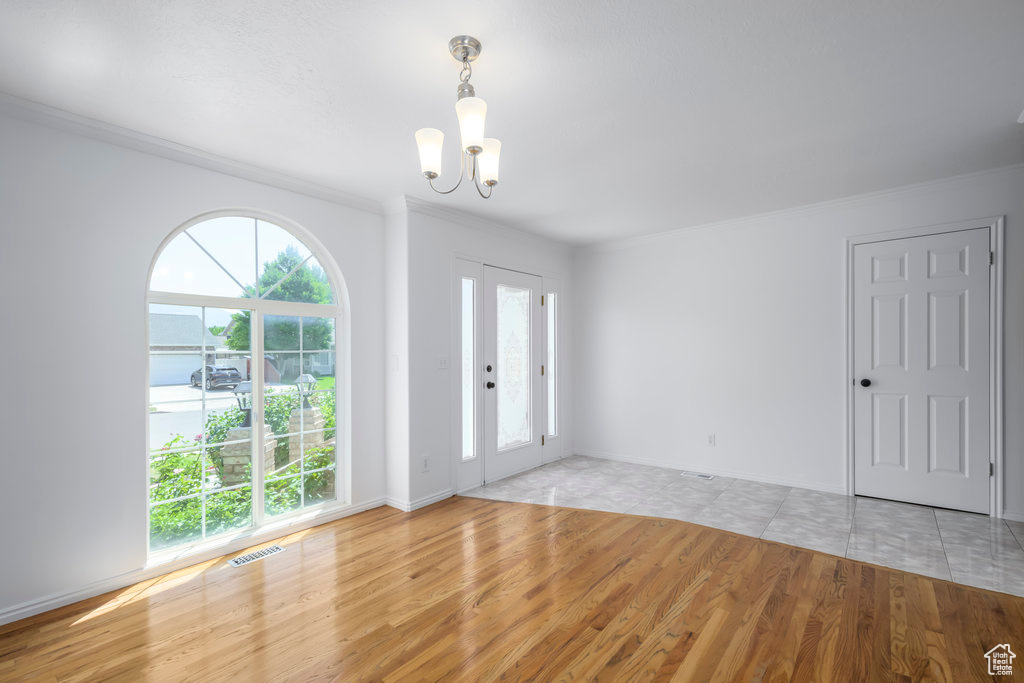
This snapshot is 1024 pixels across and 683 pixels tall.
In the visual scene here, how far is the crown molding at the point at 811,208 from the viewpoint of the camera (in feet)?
11.7

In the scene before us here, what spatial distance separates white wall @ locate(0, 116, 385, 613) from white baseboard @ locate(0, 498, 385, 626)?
Result: 0.11 feet

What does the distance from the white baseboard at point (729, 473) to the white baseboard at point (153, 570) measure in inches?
113

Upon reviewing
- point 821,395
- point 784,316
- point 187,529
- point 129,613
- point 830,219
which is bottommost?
point 129,613

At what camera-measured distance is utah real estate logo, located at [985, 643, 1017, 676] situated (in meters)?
1.91

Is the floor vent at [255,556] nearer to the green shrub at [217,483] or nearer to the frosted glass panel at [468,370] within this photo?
the green shrub at [217,483]

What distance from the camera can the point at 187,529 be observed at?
10.0 ft

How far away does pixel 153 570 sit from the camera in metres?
→ 2.82

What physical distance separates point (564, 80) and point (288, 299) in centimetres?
247

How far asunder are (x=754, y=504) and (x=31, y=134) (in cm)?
523

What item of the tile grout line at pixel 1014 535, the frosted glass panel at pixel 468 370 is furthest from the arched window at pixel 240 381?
the tile grout line at pixel 1014 535

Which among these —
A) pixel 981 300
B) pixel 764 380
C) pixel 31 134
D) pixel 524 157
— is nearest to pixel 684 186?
pixel 524 157

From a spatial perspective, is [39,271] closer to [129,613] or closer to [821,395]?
[129,613]

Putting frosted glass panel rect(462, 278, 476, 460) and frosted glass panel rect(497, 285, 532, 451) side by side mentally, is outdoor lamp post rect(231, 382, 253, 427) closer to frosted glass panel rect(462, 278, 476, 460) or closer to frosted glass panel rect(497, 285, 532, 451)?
frosted glass panel rect(462, 278, 476, 460)

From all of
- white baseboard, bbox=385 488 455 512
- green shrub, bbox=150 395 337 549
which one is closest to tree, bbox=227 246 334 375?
green shrub, bbox=150 395 337 549
